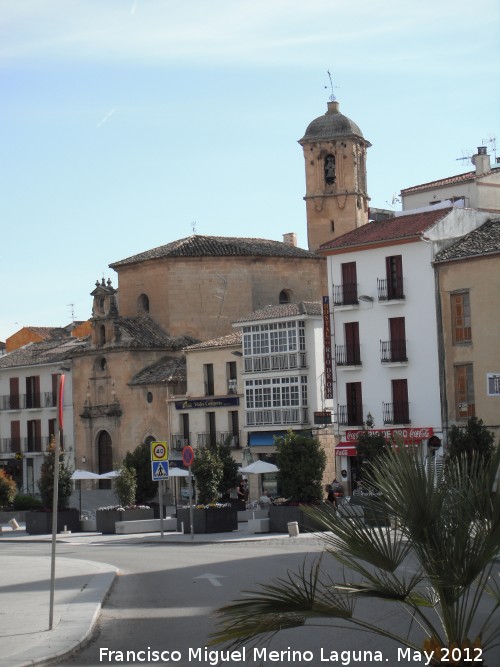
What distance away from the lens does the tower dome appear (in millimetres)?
71000

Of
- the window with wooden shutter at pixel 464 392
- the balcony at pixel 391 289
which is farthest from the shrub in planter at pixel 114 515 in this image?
the balcony at pixel 391 289

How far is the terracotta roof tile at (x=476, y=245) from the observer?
47.5 m

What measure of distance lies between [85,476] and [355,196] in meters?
25.8

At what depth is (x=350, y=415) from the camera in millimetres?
52469

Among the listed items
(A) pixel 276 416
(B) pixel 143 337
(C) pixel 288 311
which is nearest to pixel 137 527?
(A) pixel 276 416

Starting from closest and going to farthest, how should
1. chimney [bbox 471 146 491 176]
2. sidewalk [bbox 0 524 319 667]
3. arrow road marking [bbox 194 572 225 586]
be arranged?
sidewalk [bbox 0 524 319 667] → arrow road marking [bbox 194 572 225 586] → chimney [bbox 471 146 491 176]

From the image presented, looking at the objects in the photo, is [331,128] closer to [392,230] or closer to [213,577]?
[392,230]

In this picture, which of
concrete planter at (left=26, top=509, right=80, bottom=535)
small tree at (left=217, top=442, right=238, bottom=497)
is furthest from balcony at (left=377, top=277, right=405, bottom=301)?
concrete planter at (left=26, top=509, right=80, bottom=535)

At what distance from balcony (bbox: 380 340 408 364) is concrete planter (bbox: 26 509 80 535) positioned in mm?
14206

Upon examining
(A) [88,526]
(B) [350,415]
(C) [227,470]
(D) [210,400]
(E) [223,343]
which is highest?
(E) [223,343]

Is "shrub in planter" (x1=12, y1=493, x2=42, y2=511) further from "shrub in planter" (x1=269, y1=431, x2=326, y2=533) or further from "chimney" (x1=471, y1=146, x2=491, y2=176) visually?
"chimney" (x1=471, y1=146, x2=491, y2=176)

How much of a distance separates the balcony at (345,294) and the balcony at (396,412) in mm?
4800

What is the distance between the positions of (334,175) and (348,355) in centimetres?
2147

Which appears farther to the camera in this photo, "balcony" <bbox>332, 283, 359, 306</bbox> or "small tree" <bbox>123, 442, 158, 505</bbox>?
"small tree" <bbox>123, 442, 158, 505</bbox>
